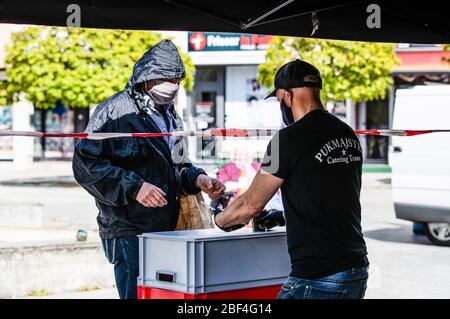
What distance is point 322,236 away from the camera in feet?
13.1

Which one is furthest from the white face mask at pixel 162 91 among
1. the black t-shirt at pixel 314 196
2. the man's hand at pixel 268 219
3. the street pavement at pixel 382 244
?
the street pavement at pixel 382 244

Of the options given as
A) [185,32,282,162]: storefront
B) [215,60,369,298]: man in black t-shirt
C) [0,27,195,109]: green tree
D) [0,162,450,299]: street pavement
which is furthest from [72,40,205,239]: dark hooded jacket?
[185,32,282,162]: storefront

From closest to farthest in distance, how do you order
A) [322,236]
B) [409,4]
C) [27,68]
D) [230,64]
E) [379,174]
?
[322,236]
[409,4]
[27,68]
[379,174]
[230,64]

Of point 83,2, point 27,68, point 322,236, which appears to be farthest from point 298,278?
point 27,68

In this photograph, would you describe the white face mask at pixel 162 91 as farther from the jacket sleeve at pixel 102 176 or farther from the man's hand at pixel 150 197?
the man's hand at pixel 150 197

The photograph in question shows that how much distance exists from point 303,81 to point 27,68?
1973 cm

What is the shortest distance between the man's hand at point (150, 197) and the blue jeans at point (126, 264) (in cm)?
28

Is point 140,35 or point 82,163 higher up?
point 140,35

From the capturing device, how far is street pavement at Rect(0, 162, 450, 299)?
933 centimetres

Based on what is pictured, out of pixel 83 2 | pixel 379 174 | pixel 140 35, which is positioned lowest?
pixel 379 174

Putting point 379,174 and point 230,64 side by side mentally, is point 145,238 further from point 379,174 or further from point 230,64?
point 230,64

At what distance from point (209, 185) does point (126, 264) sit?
616 mm

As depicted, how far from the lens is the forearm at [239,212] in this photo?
413 centimetres

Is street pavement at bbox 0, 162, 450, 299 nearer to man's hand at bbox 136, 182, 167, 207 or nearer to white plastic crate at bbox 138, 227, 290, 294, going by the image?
man's hand at bbox 136, 182, 167, 207
